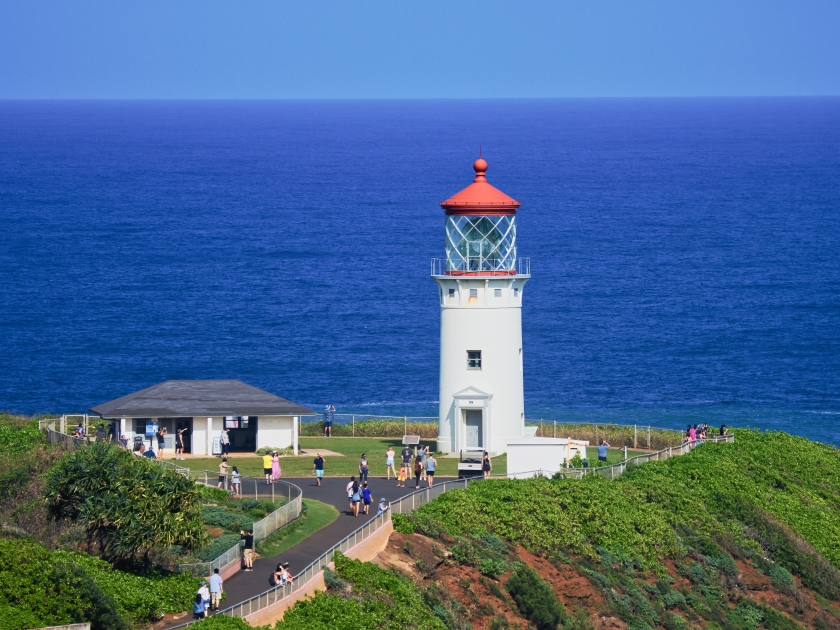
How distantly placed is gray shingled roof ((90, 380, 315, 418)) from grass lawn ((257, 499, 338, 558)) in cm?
743

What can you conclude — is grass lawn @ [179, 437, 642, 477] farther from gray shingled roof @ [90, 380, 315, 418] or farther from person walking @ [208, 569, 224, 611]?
person walking @ [208, 569, 224, 611]

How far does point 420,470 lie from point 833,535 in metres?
11.6

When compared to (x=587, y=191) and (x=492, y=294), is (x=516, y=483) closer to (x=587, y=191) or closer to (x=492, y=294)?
(x=492, y=294)

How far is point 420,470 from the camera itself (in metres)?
41.9

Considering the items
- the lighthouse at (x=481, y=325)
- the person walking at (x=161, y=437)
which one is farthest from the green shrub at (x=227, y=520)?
the lighthouse at (x=481, y=325)

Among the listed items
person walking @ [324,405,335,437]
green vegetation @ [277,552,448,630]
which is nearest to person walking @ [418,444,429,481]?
green vegetation @ [277,552,448,630]

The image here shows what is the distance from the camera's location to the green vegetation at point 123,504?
30562mm

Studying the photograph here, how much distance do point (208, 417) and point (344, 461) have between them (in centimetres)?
404

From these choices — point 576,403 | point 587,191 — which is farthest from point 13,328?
point 587,191

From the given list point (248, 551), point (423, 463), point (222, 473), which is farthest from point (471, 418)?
point (248, 551)

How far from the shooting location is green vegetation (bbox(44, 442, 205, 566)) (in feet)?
100

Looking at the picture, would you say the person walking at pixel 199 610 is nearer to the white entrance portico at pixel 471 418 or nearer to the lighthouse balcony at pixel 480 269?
the white entrance portico at pixel 471 418

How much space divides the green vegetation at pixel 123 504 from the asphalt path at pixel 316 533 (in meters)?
1.35

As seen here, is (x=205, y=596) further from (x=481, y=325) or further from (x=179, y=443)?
(x=481, y=325)
